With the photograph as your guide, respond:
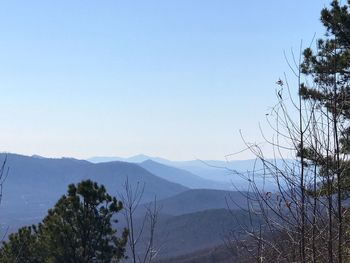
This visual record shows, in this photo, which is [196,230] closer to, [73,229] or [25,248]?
[25,248]

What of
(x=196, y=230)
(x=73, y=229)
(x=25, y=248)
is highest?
(x=73, y=229)

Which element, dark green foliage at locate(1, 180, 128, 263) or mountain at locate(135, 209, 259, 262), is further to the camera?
mountain at locate(135, 209, 259, 262)

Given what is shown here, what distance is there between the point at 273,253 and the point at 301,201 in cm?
82

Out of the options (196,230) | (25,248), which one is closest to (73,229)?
(25,248)

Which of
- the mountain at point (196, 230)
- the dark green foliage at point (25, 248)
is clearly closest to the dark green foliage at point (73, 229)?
the dark green foliage at point (25, 248)

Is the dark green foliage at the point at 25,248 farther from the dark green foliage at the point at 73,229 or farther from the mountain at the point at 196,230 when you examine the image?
the mountain at the point at 196,230

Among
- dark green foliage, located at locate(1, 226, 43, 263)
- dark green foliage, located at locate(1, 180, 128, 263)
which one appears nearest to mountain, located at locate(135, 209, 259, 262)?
dark green foliage, located at locate(1, 226, 43, 263)

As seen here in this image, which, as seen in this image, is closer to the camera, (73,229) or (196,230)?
(73,229)

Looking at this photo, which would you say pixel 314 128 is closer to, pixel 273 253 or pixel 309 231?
pixel 309 231

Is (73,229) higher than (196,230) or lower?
higher

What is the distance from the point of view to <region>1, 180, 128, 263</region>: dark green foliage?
18.4 metres

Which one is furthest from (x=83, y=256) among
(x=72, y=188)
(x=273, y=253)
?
(x=273, y=253)

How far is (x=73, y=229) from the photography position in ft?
60.5

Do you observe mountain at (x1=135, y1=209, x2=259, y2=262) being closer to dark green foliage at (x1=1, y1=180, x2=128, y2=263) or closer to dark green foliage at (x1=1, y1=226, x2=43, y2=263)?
dark green foliage at (x1=1, y1=226, x2=43, y2=263)
